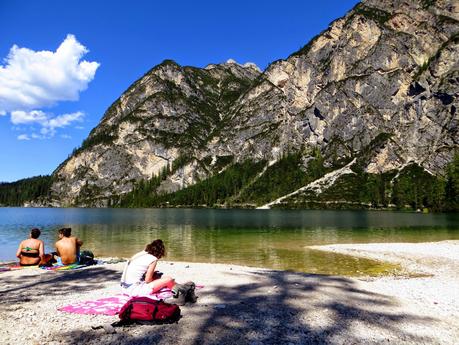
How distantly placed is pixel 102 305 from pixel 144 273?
1.99m

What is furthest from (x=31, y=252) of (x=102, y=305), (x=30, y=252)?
(x=102, y=305)

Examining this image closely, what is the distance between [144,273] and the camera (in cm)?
1405

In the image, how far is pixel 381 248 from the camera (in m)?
44.4

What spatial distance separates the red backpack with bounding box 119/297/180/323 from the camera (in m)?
11.4

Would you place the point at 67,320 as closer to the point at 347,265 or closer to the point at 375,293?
the point at 375,293

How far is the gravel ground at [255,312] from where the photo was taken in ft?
35.6

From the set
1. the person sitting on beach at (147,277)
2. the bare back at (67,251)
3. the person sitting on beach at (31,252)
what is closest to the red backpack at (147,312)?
the person sitting on beach at (147,277)

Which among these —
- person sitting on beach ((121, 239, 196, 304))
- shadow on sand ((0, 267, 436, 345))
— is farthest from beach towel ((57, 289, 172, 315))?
shadow on sand ((0, 267, 436, 345))

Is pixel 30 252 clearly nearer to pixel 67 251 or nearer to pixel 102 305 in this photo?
pixel 67 251

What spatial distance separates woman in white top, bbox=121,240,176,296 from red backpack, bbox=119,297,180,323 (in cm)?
182

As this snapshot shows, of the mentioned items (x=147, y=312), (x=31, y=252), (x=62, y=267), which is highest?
(x=31, y=252)

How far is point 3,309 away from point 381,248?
4127cm

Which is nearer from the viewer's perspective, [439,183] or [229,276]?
[229,276]

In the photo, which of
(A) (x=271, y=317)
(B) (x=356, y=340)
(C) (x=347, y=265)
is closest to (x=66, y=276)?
(A) (x=271, y=317)
